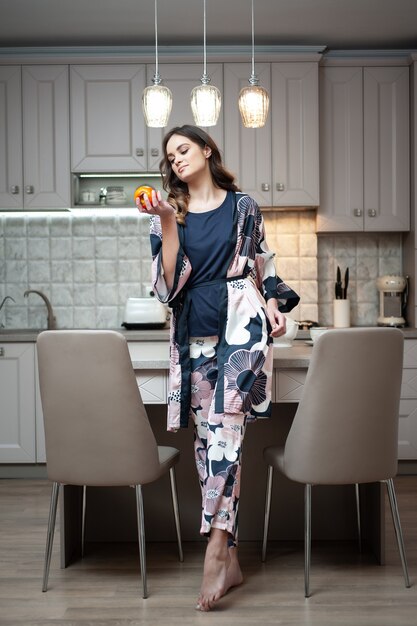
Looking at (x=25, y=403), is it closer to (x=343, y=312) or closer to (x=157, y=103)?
(x=343, y=312)

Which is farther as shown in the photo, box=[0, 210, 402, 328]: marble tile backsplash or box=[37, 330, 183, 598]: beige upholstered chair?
box=[0, 210, 402, 328]: marble tile backsplash

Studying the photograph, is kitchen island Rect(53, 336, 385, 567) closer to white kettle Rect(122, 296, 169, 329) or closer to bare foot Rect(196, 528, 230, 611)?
bare foot Rect(196, 528, 230, 611)

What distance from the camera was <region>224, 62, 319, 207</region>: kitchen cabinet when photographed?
4602mm

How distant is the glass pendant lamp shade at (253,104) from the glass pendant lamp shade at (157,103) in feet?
0.99

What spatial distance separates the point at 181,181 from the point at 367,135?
2.38 metres

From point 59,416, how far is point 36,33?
280cm

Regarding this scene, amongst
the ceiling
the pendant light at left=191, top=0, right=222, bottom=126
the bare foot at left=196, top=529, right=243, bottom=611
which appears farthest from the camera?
the ceiling

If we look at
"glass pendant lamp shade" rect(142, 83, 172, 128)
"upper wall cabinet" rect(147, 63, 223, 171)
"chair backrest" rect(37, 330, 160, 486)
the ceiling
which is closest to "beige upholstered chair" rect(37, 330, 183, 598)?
"chair backrest" rect(37, 330, 160, 486)

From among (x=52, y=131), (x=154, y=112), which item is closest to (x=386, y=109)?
(x=52, y=131)

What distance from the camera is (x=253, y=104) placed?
297 centimetres

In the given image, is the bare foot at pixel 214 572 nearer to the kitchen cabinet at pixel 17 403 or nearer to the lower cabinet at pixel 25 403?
the lower cabinet at pixel 25 403

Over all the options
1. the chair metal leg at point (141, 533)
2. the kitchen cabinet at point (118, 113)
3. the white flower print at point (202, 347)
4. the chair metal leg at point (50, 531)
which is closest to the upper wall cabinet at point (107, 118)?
the kitchen cabinet at point (118, 113)

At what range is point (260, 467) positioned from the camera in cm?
304

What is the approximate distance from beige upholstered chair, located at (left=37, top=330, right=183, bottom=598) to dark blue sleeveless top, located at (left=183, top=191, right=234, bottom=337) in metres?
0.30
